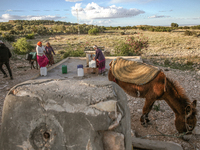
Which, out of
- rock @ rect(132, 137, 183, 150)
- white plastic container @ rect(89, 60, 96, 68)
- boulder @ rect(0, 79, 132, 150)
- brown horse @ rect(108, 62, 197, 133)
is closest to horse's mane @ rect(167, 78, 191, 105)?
brown horse @ rect(108, 62, 197, 133)

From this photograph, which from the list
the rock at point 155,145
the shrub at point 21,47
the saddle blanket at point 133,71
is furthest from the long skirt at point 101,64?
the shrub at point 21,47

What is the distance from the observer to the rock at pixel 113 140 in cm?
156

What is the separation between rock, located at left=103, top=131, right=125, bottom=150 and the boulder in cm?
1

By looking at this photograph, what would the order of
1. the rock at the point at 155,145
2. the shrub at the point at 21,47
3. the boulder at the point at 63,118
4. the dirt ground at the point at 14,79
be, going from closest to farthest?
1. the boulder at the point at 63,118
2. the rock at the point at 155,145
3. the dirt ground at the point at 14,79
4. the shrub at the point at 21,47

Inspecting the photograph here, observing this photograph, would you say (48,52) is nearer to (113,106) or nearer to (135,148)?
(135,148)

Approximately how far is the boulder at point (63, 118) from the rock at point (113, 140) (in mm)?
→ 10

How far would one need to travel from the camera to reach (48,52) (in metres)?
9.14

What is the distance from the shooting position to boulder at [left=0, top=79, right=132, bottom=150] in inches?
60.6

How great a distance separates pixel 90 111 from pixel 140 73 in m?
2.42

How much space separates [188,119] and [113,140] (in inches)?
78.6

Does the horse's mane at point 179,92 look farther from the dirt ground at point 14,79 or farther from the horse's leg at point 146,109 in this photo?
the dirt ground at point 14,79

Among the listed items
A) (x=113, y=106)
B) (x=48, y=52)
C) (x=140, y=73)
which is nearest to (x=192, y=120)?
(x=140, y=73)

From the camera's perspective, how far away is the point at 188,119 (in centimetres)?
288

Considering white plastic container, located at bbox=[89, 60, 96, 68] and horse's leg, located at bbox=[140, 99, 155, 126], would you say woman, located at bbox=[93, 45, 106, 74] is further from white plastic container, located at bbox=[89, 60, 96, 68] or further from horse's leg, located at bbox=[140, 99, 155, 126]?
horse's leg, located at bbox=[140, 99, 155, 126]
